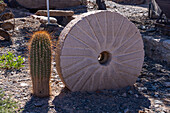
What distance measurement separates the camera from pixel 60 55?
3.34 metres

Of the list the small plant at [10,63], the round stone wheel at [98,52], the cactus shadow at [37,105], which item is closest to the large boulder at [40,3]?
the small plant at [10,63]

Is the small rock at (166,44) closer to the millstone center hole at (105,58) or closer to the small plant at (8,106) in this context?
the millstone center hole at (105,58)

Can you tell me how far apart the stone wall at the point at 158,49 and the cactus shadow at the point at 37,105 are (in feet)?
11.3

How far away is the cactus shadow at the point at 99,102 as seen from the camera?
3156 millimetres

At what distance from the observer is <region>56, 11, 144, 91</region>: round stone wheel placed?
341 cm

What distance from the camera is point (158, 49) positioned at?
5.79 m

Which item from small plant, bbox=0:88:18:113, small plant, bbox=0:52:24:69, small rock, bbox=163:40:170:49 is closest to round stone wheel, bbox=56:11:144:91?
small plant, bbox=0:88:18:113

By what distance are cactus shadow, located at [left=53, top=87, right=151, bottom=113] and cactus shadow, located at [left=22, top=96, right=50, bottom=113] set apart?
0.14 meters

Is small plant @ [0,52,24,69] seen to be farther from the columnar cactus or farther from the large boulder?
the large boulder

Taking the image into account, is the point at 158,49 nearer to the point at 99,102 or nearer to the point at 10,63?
the point at 99,102

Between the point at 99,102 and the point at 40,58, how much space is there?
3.51 feet

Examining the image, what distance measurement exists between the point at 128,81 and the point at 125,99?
1.71ft

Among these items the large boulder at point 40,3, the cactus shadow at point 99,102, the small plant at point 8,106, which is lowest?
the cactus shadow at point 99,102

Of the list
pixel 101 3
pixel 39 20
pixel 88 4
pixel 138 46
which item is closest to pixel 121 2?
pixel 88 4
